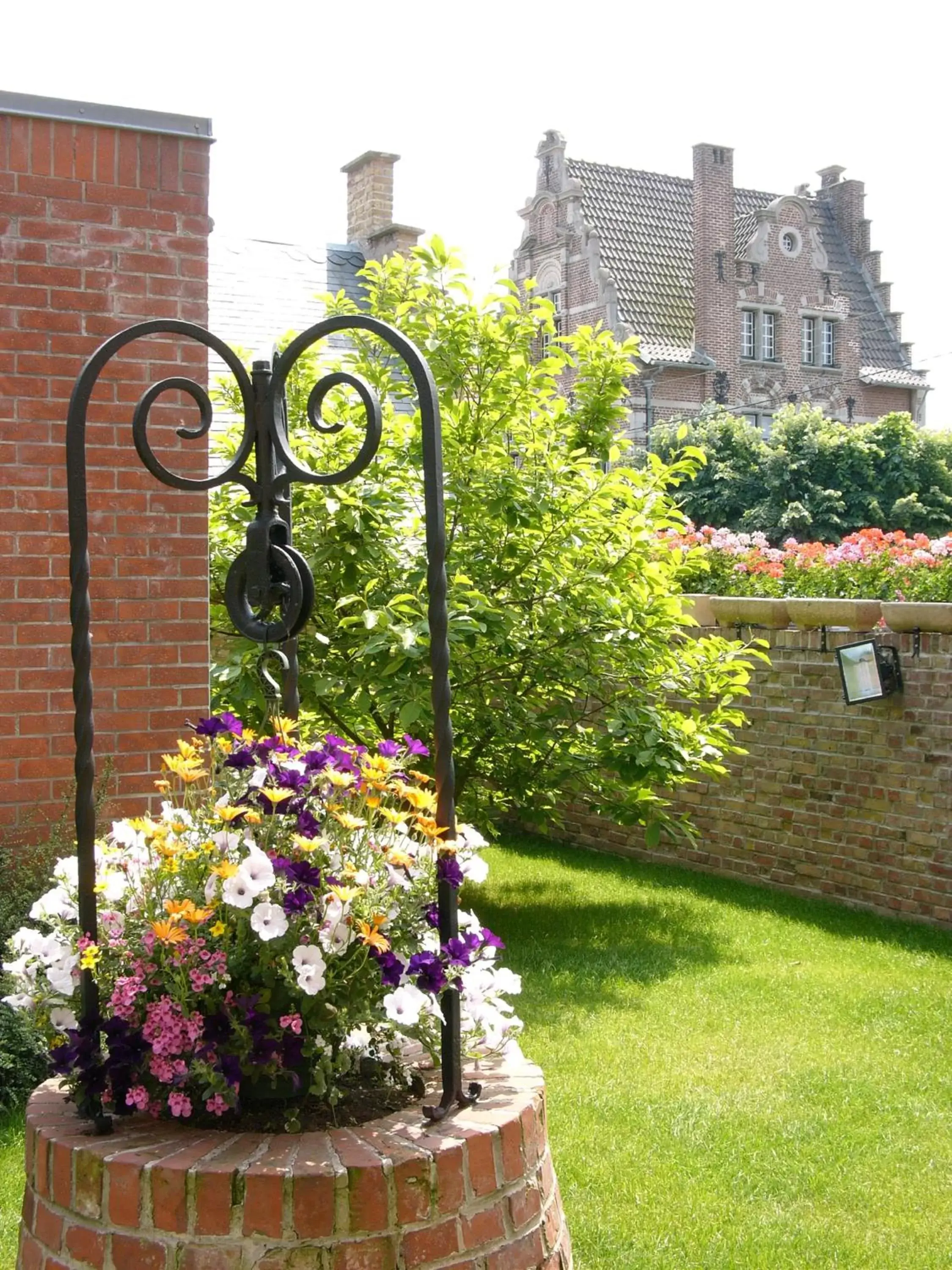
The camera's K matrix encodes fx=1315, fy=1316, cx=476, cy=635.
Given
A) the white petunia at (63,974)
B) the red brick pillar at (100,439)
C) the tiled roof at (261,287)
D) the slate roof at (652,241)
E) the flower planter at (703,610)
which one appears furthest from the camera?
the slate roof at (652,241)

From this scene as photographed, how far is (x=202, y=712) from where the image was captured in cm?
496

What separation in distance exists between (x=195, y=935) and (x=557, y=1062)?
2912 millimetres

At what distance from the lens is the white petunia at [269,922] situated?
2.15m

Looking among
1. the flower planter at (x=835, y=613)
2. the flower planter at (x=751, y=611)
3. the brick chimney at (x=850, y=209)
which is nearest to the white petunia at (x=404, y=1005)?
the flower planter at (x=835, y=613)

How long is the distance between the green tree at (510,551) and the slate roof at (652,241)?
81.4 ft

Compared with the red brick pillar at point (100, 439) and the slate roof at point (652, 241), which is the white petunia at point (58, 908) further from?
the slate roof at point (652, 241)

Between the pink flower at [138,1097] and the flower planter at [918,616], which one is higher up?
the flower planter at [918,616]

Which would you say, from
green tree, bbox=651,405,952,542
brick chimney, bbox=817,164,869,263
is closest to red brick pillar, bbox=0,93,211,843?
green tree, bbox=651,405,952,542

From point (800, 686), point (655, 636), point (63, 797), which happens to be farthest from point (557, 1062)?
point (800, 686)

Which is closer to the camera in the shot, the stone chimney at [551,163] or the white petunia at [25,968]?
the white petunia at [25,968]

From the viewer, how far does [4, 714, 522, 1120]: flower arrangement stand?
2201mm

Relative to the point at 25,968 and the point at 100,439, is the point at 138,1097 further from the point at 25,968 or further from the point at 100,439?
the point at 100,439

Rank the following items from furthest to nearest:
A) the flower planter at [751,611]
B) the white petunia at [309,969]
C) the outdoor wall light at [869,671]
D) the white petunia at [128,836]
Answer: the flower planter at [751,611]
the outdoor wall light at [869,671]
the white petunia at [128,836]
the white petunia at [309,969]

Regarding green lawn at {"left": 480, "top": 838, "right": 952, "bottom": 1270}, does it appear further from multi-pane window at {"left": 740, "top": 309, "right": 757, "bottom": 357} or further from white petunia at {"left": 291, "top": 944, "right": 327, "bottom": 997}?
multi-pane window at {"left": 740, "top": 309, "right": 757, "bottom": 357}
